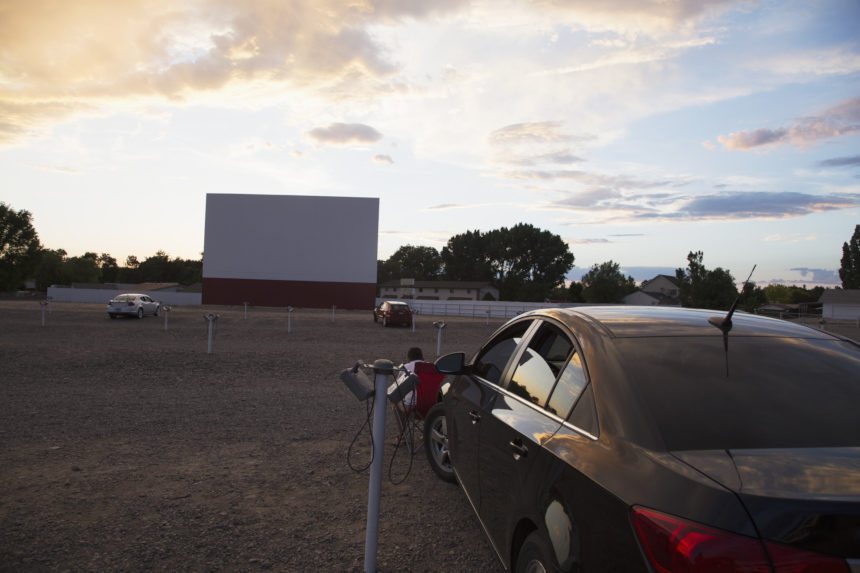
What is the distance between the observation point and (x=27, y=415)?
7.55 metres

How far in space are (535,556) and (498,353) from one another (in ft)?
6.97

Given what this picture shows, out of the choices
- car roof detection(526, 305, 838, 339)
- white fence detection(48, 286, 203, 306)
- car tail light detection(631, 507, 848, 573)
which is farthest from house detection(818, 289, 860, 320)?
car tail light detection(631, 507, 848, 573)

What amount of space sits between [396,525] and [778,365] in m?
2.90

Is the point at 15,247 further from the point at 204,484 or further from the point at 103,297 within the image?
the point at 204,484

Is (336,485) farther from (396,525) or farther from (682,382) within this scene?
(682,382)

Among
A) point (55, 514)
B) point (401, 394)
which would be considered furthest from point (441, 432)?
point (55, 514)

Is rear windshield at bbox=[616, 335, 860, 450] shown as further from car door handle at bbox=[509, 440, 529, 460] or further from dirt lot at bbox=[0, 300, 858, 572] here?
dirt lot at bbox=[0, 300, 858, 572]

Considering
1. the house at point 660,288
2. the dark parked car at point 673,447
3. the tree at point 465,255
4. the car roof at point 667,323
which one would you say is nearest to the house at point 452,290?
the tree at point 465,255

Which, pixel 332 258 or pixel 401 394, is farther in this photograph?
pixel 332 258

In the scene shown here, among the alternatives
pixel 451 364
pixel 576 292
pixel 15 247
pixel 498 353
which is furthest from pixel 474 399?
pixel 15 247

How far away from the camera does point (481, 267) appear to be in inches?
3962

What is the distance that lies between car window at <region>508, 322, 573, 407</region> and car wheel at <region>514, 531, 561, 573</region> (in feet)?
2.28

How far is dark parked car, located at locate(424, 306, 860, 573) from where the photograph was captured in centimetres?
154

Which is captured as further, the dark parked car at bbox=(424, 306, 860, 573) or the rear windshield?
the rear windshield
